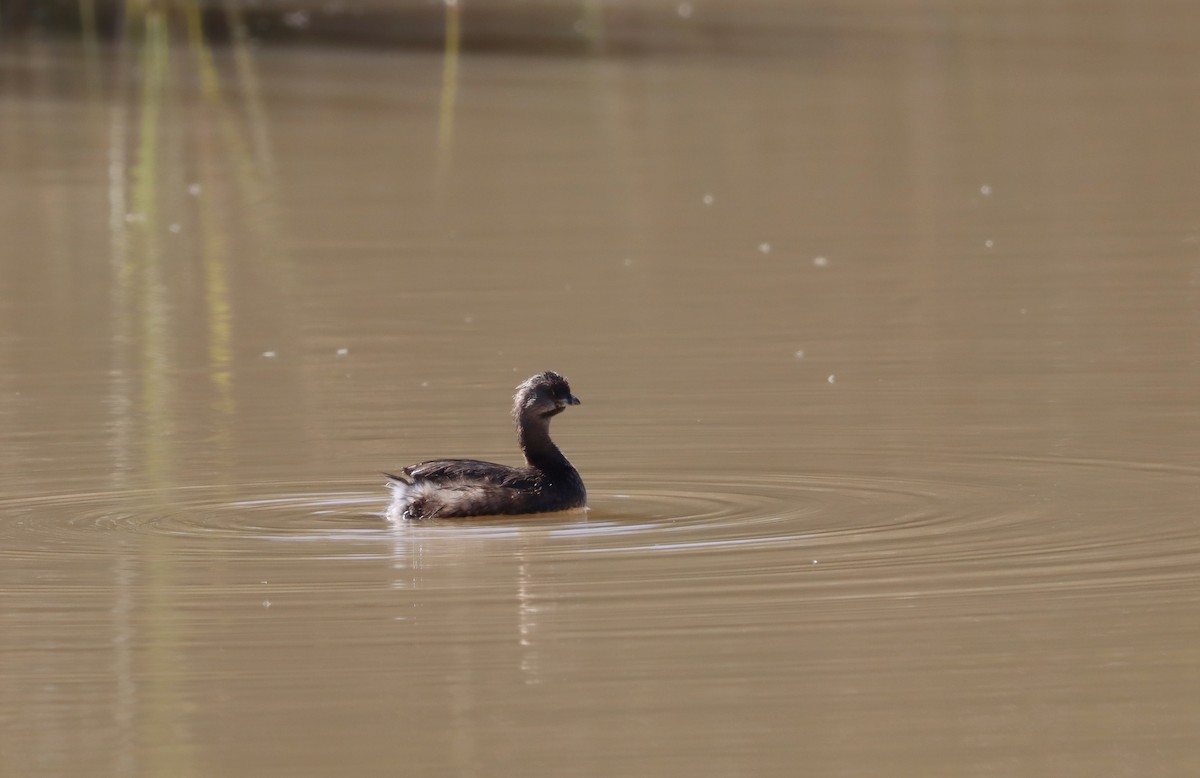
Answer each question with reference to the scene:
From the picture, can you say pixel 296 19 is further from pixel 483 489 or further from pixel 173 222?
pixel 483 489

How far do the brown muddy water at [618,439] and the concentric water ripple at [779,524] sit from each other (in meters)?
0.03

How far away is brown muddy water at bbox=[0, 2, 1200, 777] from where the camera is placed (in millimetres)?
6793

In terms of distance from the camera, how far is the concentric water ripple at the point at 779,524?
8.51 metres

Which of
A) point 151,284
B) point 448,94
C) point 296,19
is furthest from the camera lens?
point 296,19

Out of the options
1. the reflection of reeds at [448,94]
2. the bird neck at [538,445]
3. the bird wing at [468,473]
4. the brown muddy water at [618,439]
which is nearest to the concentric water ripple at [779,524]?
the brown muddy water at [618,439]

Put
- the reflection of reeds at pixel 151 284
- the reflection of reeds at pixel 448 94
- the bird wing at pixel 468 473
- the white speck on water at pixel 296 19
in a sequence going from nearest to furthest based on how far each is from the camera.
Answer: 1. the bird wing at pixel 468 473
2. the reflection of reeds at pixel 151 284
3. the reflection of reeds at pixel 448 94
4. the white speck on water at pixel 296 19

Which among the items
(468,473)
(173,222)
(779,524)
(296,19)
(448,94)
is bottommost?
(779,524)

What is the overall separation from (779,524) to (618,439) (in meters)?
Answer: 2.22

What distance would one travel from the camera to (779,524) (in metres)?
9.20

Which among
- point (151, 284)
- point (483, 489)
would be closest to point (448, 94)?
point (151, 284)

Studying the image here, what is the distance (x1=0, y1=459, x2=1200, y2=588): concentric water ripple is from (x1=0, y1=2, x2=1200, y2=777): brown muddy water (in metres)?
0.03

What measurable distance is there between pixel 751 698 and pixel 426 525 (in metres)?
2.97

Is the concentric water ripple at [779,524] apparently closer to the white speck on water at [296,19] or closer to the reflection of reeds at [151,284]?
the reflection of reeds at [151,284]

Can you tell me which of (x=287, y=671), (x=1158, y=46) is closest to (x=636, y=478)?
(x=287, y=671)
